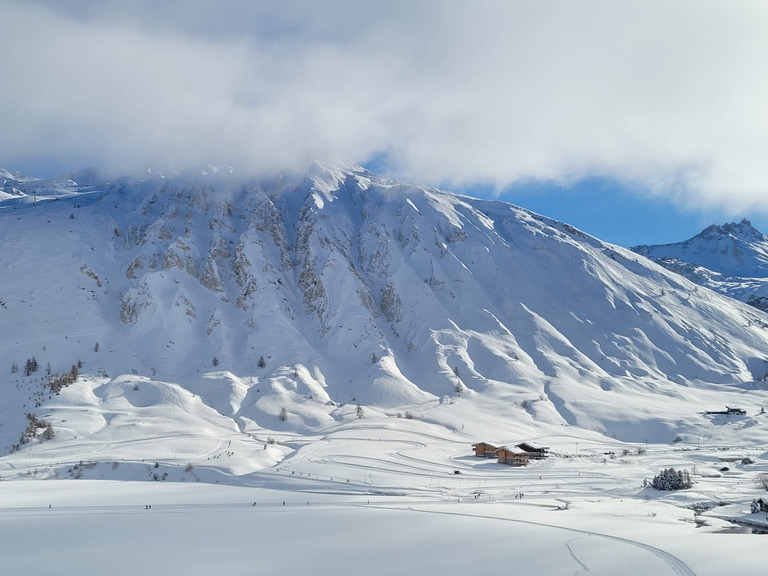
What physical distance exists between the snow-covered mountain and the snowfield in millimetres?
635

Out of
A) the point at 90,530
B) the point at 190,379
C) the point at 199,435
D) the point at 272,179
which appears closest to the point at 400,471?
the point at 199,435

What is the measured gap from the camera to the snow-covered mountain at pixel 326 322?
91250 mm

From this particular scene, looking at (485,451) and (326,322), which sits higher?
(326,322)

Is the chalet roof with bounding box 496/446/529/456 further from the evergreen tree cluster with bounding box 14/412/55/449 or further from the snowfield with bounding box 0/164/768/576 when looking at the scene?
the evergreen tree cluster with bounding box 14/412/55/449

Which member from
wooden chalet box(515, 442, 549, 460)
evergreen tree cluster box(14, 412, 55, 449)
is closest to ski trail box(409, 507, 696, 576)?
wooden chalet box(515, 442, 549, 460)

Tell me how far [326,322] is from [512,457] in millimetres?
67778

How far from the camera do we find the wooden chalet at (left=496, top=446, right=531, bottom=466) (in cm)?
6831

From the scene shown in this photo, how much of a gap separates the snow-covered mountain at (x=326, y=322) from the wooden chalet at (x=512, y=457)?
65.0 feet

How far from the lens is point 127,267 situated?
5217 inches

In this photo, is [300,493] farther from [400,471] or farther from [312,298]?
[312,298]

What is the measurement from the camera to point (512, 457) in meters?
68.6

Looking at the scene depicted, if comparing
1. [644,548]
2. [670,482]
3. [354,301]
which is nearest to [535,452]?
[670,482]

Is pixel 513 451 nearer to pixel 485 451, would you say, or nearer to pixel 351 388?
pixel 485 451

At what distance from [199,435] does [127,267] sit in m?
71.9
